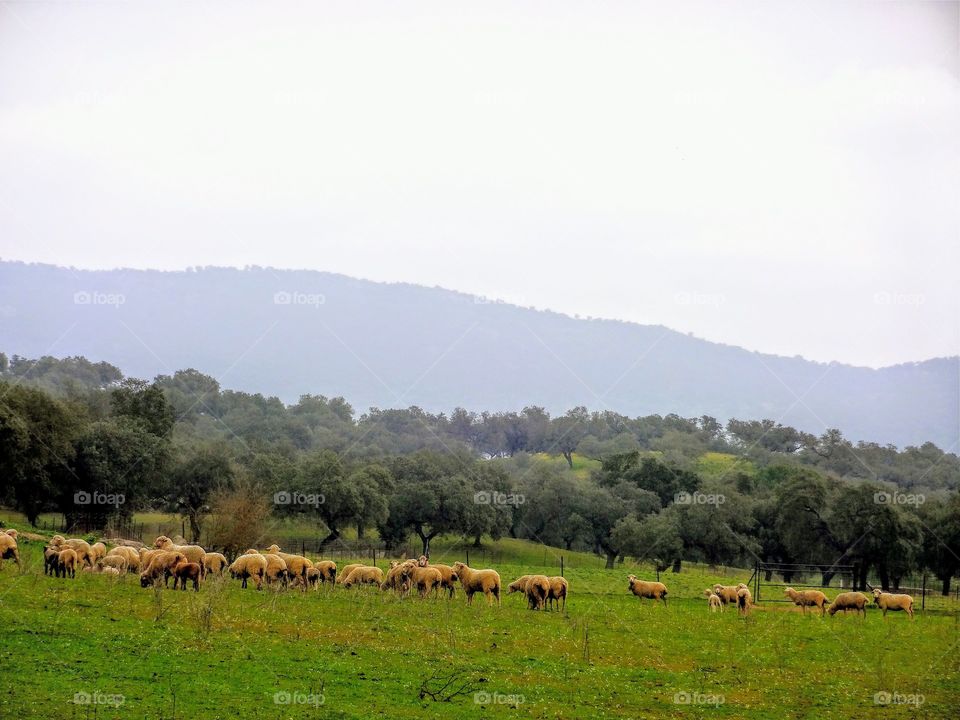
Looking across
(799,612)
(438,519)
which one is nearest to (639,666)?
(799,612)

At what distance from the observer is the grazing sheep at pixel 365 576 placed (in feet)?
117

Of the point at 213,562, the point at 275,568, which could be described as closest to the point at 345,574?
the point at 275,568

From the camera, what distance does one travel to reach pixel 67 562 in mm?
31516

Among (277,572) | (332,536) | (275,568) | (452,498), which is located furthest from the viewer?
(452,498)

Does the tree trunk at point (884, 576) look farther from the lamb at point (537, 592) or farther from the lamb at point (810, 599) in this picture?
the lamb at point (537, 592)

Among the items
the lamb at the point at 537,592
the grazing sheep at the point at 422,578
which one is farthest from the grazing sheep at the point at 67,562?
the lamb at the point at 537,592

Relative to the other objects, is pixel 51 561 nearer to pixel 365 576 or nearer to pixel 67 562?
pixel 67 562

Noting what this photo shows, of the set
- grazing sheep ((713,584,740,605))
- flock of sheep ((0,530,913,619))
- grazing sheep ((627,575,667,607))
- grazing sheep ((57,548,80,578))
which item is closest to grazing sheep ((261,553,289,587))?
flock of sheep ((0,530,913,619))

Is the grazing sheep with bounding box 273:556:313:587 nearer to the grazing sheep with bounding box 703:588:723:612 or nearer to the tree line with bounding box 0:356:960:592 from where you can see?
the tree line with bounding box 0:356:960:592

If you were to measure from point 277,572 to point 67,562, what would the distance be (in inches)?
269

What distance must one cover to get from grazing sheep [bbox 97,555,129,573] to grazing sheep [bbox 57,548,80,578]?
122 cm

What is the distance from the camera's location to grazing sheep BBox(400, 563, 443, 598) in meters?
34.5

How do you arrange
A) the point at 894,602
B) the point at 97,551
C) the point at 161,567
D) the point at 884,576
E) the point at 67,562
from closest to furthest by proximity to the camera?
the point at 161,567
the point at 67,562
the point at 97,551
the point at 894,602
the point at 884,576

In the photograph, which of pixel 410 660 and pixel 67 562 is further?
pixel 67 562
